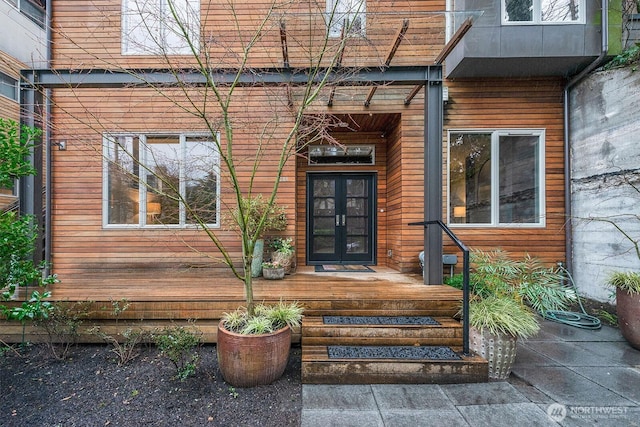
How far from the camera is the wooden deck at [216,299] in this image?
319 cm

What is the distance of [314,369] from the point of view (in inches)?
99.5

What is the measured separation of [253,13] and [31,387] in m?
5.40

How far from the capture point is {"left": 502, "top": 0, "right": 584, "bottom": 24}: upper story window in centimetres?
436

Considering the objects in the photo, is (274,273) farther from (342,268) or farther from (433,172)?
(433,172)

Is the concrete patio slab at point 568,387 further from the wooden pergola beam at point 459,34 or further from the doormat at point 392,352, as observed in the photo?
the wooden pergola beam at point 459,34

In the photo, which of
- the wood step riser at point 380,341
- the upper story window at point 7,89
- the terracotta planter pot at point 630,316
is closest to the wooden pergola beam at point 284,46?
the wood step riser at point 380,341

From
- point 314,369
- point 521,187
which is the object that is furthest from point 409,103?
point 314,369

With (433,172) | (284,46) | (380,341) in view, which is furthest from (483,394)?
(284,46)

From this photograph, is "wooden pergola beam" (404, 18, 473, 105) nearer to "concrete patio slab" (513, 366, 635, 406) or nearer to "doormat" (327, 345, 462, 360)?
"doormat" (327, 345, 462, 360)

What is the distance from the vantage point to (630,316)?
3.24 m

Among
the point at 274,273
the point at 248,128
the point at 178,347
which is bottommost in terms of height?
the point at 178,347

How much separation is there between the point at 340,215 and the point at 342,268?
1121mm

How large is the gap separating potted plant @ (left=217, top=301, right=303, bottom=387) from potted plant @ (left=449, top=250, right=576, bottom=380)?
5.89 feet

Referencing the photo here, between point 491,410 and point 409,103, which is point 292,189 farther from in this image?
point 491,410
